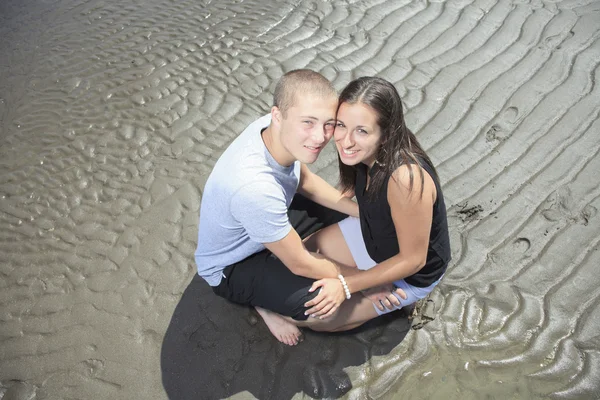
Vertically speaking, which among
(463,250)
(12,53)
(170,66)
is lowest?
(12,53)

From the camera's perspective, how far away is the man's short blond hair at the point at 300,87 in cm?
258

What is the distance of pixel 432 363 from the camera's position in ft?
9.71

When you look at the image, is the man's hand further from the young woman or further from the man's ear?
the man's ear

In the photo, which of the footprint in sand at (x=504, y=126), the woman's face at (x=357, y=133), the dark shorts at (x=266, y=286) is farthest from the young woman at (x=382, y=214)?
the footprint in sand at (x=504, y=126)

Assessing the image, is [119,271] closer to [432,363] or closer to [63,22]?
[432,363]

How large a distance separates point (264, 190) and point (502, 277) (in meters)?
1.78

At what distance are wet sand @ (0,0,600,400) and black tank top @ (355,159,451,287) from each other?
44cm

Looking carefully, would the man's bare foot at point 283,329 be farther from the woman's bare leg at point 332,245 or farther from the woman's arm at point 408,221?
the woman's arm at point 408,221

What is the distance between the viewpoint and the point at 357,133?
2.58 meters

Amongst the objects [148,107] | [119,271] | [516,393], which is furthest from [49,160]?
[516,393]

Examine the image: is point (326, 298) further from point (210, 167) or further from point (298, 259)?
point (210, 167)

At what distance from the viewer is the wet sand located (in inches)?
117

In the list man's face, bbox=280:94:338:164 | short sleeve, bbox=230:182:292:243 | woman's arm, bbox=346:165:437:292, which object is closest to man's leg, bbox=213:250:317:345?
short sleeve, bbox=230:182:292:243

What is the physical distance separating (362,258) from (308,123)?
0.97 metres
